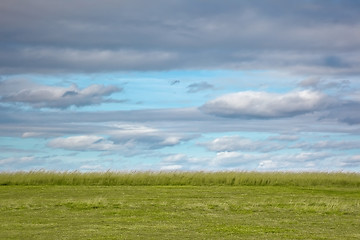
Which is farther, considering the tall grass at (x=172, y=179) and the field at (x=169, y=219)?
the tall grass at (x=172, y=179)

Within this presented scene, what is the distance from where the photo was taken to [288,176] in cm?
3653

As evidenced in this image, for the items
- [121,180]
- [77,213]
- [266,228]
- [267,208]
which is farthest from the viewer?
[121,180]

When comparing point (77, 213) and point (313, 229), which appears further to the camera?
point (77, 213)

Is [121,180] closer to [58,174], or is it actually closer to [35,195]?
[58,174]

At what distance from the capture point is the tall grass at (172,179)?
32250mm

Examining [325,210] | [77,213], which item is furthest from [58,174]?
[325,210]

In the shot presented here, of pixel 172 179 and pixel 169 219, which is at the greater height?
pixel 172 179

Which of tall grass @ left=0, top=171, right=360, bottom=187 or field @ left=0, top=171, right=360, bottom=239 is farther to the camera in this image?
tall grass @ left=0, top=171, right=360, bottom=187

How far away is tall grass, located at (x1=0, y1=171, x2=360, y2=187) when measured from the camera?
3225cm

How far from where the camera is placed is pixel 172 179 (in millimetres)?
34250

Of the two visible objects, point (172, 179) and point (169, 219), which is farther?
point (172, 179)

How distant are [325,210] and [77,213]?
875cm

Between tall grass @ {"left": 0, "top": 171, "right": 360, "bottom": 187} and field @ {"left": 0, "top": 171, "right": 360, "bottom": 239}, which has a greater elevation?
tall grass @ {"left": 0, "top": 171, "right": 360, "bottom": 187}

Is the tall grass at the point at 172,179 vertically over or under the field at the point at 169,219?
over
